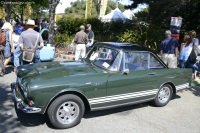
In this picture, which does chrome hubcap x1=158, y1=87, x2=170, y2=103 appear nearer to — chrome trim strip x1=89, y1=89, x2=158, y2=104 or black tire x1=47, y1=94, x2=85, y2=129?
chrome trim strip x1=89, y1=89, x2=158, y2=104

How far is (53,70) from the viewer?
4.45m

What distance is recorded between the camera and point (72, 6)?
64.4 metres

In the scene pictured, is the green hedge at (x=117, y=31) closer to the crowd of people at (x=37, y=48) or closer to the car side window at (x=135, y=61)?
the crowd of people at (x=37, y=48)

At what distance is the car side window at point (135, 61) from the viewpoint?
A: 4840 mm

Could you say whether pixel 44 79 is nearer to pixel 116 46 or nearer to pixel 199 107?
pixel 116 46

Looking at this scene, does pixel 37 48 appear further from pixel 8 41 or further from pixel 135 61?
pixel 135 61

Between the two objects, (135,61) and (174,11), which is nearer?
(135,61)

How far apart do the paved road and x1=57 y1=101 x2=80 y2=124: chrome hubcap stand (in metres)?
0.18

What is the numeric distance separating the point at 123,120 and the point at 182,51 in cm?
434

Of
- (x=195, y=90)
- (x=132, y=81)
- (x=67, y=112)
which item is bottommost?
(x=195, y=90)

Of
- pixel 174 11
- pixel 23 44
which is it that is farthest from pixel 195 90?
pixel 174 11

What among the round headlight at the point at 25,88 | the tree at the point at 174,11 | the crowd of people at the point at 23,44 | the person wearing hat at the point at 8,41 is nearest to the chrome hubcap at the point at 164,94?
the round headlight at the point at 25,88

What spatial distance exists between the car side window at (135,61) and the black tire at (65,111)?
134 cm

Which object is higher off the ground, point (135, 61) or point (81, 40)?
point (81, 40)
